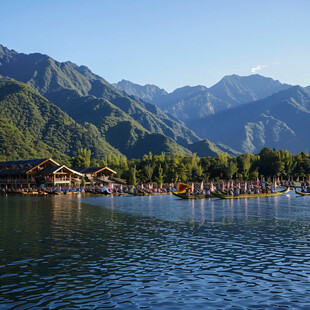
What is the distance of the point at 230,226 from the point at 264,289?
23.7 meters

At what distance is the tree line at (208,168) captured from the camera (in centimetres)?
15838

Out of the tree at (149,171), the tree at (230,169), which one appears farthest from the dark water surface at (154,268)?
the tree at (230,169)

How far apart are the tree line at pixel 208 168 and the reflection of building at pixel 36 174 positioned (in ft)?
102

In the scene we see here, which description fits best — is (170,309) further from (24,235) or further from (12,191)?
(12,191)

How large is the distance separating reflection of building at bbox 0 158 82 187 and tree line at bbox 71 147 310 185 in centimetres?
3097

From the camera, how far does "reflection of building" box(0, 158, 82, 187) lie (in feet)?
405

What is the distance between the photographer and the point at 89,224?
43250mm

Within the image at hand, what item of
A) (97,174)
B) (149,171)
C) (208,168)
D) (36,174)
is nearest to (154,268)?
(36,174)

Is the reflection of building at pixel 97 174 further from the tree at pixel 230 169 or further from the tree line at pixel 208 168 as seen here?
the tree at pixel 230 169

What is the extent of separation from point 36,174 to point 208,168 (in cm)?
7956

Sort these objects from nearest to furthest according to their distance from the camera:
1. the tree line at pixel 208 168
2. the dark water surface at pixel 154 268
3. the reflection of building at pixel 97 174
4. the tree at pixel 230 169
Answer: the dark water surface at pixel 154 268 < the reflection of building at pixel 97 174 < the tree line at pixel 208 168 < the tree at pixel 230 169

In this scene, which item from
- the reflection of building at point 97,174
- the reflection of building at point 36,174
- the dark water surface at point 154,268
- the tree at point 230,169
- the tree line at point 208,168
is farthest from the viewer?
the tree at point 230,169

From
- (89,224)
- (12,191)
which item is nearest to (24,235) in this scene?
(89,224)

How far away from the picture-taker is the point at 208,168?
173 meters
